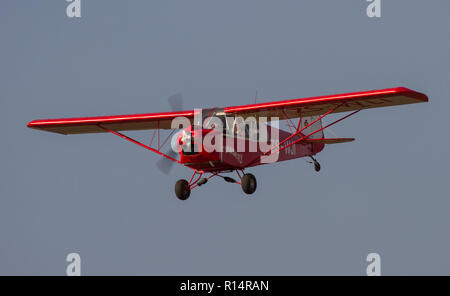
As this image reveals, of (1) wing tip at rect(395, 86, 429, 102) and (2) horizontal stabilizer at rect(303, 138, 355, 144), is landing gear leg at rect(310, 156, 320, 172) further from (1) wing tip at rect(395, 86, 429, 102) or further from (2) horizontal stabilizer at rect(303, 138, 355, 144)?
(1) wing tip at rect(395, 86, 429, 102)

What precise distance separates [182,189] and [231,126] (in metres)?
2.41

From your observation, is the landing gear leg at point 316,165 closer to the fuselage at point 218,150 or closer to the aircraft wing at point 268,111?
the aircraft wing at point 268,111

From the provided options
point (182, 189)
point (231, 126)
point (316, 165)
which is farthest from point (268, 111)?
point (316, 165)

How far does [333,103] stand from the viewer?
22.3m

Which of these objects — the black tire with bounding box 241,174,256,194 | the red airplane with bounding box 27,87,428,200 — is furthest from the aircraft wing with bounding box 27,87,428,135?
the black tire with bounding box 241,174,256,194

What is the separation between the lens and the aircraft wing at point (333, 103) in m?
21.3

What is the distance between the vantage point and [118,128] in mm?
26078

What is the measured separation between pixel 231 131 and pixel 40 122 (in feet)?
24.0

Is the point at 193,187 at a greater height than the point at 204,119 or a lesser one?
lesser

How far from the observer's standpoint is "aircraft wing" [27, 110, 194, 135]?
79.2ft

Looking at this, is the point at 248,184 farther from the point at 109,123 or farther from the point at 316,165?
the point at 316,165

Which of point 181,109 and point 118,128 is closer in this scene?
point 181,109

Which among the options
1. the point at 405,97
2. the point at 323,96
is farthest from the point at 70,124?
the point at 405,97

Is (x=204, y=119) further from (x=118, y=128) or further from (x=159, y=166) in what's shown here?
(x=118, y=128)
